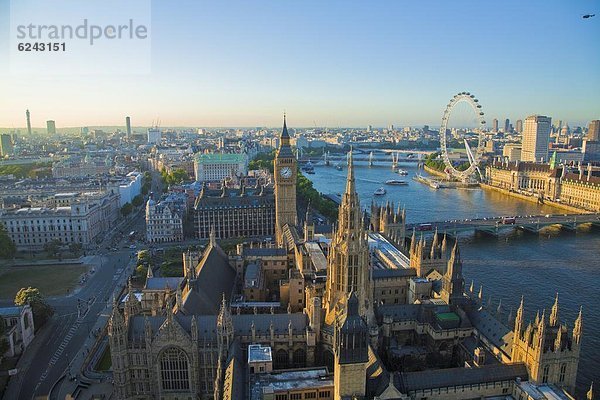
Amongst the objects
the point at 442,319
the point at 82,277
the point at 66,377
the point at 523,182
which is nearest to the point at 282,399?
the point at 442,319

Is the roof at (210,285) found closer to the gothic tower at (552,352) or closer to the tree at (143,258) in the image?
the tree at (143,258)

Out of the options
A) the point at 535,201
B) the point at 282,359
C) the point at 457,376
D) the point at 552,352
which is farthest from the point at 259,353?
the point at 535,201

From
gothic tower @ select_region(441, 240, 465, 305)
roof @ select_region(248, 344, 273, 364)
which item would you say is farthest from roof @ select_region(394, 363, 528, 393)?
gothic tower @ select_region(441, 240, 465, 305)

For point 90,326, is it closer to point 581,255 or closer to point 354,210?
point 354,210

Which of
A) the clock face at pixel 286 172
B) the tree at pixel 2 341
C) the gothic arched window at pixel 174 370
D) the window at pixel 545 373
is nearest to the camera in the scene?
the window at pixel 545 373

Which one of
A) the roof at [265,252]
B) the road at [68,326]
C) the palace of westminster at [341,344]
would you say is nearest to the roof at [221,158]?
the road at [68,326]

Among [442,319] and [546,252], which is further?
[546,252]
